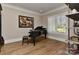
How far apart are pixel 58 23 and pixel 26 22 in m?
0.52

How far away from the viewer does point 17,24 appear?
55.8 inches

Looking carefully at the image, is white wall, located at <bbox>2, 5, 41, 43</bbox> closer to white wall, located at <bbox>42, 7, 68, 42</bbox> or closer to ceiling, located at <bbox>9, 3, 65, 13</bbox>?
ceiling, located at <bbox>9, 3, 65, 13</bbox>

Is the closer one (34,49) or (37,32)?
(34,49)

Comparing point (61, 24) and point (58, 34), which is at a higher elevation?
point (61, 24)

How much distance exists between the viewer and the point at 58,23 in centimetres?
146

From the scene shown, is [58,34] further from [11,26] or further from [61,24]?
[11,26]

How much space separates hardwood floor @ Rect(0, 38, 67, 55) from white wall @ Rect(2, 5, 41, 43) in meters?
0.11

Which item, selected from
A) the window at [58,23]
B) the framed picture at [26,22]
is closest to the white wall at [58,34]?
the window at [58,23]

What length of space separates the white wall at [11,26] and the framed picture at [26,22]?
5cm

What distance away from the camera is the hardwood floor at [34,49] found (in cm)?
135

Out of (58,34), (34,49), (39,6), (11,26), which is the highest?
(39,6)

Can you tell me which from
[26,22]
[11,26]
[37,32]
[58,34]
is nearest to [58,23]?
[58,34]

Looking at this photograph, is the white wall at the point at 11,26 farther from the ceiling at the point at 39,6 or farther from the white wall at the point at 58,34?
the white wall at the point at 58,34

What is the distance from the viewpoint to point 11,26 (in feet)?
4.58
